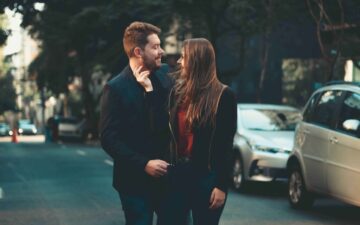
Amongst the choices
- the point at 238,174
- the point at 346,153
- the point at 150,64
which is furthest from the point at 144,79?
the point at 238,174

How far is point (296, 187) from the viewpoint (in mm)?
11594

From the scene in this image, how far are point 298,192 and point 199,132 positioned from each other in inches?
282

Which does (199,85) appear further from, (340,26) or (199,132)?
(340,26)

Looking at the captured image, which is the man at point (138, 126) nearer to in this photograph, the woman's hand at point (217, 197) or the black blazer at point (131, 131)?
the black blazer at point (131, 131)

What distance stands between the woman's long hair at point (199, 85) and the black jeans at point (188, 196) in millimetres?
270

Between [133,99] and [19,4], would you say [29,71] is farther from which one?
Answer: [133,99]

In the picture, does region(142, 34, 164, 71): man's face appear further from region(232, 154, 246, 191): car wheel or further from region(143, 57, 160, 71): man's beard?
region(232, 154, 246, 191): car wheel

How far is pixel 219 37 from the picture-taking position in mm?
33125

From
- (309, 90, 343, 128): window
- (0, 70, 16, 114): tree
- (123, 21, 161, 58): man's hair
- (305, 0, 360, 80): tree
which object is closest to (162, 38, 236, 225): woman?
(123, 21, 161, 58): man's hair

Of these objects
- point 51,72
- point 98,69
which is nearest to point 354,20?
point 98,69

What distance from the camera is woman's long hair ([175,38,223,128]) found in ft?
14.9

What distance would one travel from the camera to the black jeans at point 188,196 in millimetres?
4555

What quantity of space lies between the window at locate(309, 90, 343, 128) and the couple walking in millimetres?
6038

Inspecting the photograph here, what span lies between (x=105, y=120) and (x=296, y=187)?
24.0 ft
